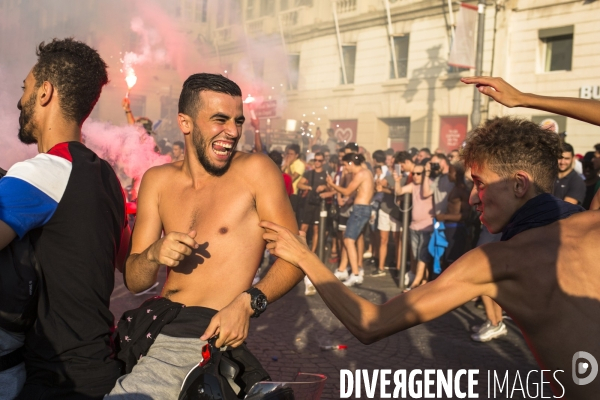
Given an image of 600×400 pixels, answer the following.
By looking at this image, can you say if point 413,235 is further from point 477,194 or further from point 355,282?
point 477,194

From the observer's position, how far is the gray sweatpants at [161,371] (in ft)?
7.63

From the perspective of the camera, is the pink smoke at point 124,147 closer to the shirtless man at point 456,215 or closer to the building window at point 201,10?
the shirtless man at point 456,215

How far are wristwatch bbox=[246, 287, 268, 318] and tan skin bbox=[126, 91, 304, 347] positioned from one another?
0.23 feet

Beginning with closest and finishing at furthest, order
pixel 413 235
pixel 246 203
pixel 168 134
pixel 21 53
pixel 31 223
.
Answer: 1. pixel 31 223
2. pixel 246 203
3. pixel 21 53
4. pixel 413 235
5. pixel 168 134

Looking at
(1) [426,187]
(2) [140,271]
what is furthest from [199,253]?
(1) [426,187]

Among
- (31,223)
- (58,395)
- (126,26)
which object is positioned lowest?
(58,395)

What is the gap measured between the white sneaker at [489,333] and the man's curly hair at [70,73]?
5178 millimetres

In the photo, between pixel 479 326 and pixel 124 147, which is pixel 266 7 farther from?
pixel 479 326

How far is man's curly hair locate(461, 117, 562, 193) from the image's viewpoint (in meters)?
2.49

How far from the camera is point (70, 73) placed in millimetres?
2564

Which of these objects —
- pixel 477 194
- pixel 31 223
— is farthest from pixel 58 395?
pixel 477 194

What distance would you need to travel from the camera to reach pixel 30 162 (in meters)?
2.31

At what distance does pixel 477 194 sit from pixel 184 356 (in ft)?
4.52

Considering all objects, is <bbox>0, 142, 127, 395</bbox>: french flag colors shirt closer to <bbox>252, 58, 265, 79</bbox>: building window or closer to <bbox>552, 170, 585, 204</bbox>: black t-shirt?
<bbox>552, 170, 585, 204</bbox>: black t-shirt
